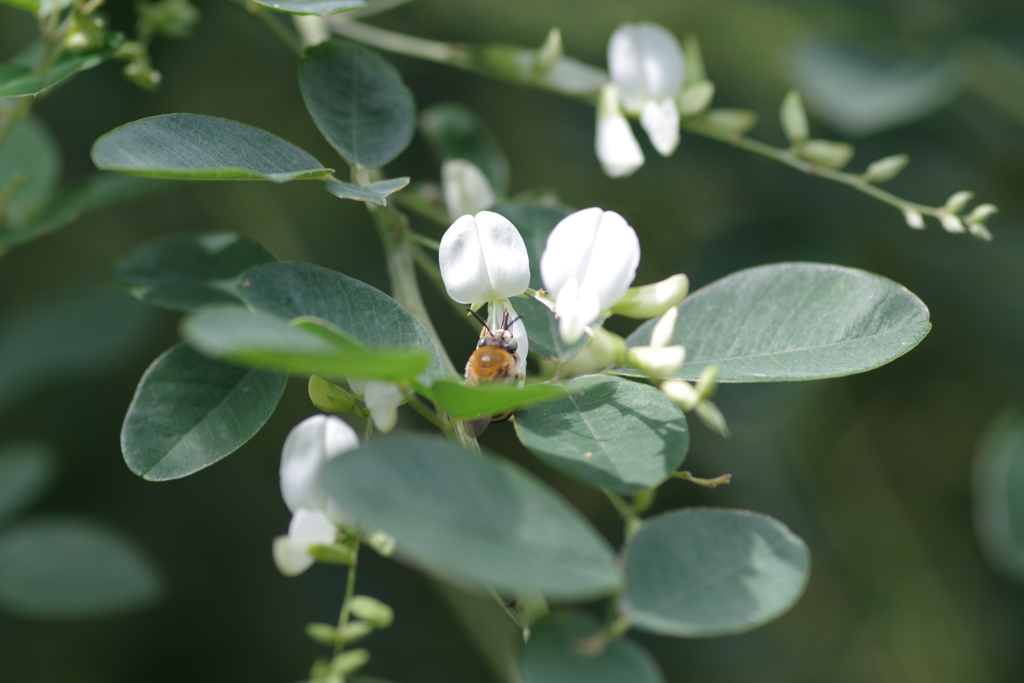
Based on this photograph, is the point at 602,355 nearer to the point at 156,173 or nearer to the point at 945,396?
the point at 156,173

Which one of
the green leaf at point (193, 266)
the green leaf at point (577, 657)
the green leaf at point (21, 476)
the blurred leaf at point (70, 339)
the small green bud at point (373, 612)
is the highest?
the green leaf at point (193, 266)

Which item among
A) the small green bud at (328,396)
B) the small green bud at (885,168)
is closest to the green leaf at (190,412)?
the small green bud at (328,396)

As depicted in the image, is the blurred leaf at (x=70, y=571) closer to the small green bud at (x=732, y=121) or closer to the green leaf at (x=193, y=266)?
the green leaf at (x=193, y=266)

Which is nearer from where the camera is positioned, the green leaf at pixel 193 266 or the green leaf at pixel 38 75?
the green leaf at pixel 38 75

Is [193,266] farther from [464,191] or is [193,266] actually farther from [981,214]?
[981,214]

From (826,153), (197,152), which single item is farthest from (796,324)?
(197,152)

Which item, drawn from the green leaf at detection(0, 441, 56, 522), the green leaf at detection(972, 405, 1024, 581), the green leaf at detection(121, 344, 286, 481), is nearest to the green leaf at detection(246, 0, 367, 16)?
the green leaf at detection(121, 344, 286, 481)
